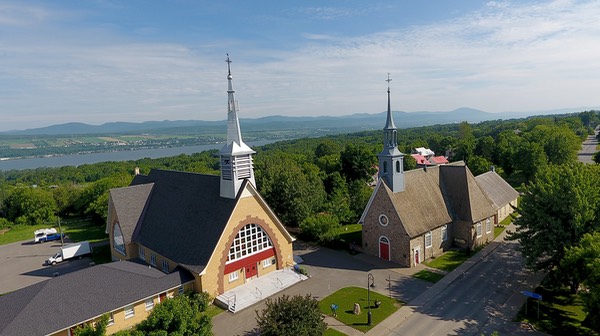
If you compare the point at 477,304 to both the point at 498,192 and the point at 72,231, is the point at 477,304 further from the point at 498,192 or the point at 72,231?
the point at 72,231

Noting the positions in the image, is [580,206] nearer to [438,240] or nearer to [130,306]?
[438,240]

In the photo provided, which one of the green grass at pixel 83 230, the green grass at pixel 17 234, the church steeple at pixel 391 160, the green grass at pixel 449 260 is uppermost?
the church steeple at pixel 391 160

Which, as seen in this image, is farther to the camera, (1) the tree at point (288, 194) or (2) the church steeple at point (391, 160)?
(1) the tree at point (288, 194)

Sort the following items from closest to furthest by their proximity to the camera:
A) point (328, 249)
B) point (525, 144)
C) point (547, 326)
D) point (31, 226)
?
point (547, 326) → point (328, 249) → point (31, 226) → point (525, 144)

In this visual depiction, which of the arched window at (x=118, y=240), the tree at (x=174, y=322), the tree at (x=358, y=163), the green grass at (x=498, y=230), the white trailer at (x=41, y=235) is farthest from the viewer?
the tree at (x=358, y=163)

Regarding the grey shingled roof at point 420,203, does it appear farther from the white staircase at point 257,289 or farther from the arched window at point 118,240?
the arched window at point 118,240

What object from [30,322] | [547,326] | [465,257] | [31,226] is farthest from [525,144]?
[31,226]

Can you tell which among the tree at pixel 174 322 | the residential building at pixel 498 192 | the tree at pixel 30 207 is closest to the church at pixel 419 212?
the residential building at pixel 498 192
